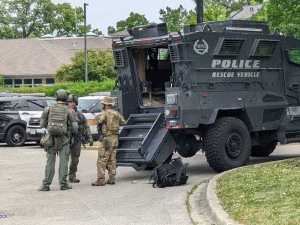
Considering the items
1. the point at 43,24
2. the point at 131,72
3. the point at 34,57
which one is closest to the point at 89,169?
the point at 131,72

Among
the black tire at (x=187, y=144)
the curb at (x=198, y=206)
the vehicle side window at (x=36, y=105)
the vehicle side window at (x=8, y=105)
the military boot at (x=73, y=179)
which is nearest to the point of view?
the curb at (x=198, y=206)

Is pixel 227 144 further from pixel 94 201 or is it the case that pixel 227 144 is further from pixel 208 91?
pixel 94 201

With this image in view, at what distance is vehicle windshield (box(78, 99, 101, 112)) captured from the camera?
85.0 ft

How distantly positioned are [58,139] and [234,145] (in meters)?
3.79

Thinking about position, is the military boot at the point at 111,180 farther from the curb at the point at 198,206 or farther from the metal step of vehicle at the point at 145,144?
the curb at the point at 198,206

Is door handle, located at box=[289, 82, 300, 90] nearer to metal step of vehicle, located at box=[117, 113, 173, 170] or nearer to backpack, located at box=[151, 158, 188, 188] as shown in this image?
metal step of vehicle, located at box=[117, 113, 173, 170]

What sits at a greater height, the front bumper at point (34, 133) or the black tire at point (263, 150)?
the black tire at point (263, 150)

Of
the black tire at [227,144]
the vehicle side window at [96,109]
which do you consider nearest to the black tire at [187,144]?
the black tire at [227,144]

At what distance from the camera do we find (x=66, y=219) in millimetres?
10969

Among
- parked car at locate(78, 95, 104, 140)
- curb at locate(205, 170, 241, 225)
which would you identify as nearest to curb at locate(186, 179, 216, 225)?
curb at locate(205, 170, 241, 225)

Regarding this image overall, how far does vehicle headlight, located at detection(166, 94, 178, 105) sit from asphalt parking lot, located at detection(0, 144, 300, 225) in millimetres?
1540

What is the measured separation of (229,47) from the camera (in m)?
16.0

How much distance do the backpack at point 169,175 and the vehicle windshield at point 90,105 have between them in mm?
11753

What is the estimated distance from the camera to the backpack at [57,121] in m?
14.1
